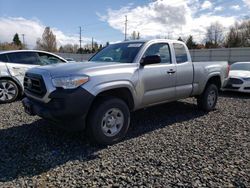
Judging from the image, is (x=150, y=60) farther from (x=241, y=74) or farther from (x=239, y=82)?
(x=241, y=74)

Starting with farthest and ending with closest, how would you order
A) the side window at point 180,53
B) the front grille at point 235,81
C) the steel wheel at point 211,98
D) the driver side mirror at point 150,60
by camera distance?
the front grille at point 235,81, the steel wheel at point 211,98, the side window at point 180,53, the driver side mirror at point 150,60

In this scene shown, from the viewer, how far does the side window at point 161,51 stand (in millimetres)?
5203

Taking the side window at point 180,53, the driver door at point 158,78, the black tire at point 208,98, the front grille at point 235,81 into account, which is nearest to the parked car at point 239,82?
the front grille at point 235,81

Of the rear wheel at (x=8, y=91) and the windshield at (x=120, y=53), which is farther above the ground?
the windshield at (x=120, y=53)

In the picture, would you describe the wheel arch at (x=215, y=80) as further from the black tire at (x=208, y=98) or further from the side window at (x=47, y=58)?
the side window at (x=47, y=58)

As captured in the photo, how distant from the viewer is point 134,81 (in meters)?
4.58

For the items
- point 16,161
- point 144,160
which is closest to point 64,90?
point 16,161

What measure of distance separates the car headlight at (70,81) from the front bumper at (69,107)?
7cm

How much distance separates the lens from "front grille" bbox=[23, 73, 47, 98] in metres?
4.14

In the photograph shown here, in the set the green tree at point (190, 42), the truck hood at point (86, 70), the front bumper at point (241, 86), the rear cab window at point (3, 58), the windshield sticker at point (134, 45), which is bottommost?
the front bumper at point (241, 86)


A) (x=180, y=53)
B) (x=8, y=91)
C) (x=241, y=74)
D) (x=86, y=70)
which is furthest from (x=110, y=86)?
(x=241, y=74)

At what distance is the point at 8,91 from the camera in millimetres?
7641

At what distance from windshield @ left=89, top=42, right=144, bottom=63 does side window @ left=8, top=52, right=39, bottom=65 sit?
3.39m

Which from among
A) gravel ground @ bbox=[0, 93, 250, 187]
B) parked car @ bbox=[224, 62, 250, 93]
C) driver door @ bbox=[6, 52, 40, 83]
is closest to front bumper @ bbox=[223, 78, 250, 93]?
parked car @ bbox=[224, 62, 250, 93]
